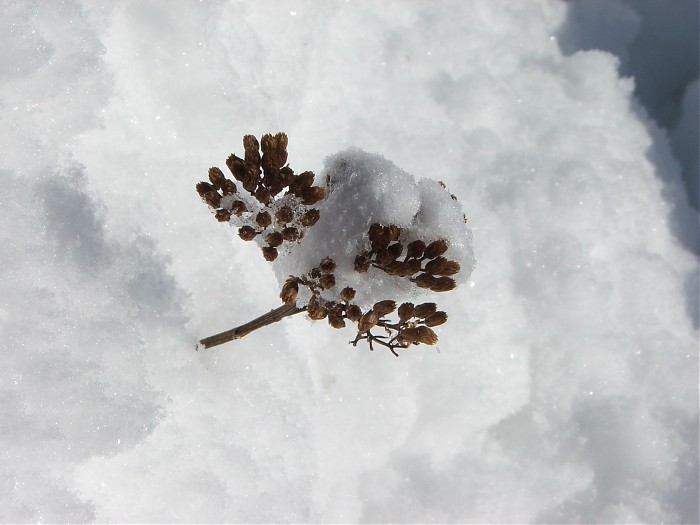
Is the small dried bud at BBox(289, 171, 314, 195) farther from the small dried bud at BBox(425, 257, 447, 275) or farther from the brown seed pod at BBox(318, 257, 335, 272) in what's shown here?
the small dried bud at BBox(425, 257, 447, 275)

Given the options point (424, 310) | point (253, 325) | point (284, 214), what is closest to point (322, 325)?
point (253, 325)

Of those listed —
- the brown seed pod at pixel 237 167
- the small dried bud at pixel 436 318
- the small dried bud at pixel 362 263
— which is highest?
the brown seed pod at pixel 237 167

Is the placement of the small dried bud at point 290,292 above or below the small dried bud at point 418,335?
above

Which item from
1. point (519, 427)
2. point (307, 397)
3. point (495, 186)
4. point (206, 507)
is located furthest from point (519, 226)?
point (206, 507)

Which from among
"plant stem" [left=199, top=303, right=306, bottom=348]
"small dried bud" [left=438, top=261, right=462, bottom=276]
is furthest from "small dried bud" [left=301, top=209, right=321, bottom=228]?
"small dried bud" [left=438, top=261, right=462, bottom=276]

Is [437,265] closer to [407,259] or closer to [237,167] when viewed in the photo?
[407,259]

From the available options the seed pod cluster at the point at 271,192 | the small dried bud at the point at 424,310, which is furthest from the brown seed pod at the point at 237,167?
the small dried bud at the point at 424,310

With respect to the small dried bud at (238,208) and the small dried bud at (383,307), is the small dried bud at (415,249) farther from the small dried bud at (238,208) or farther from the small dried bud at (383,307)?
the small dried bud at (238,208)
